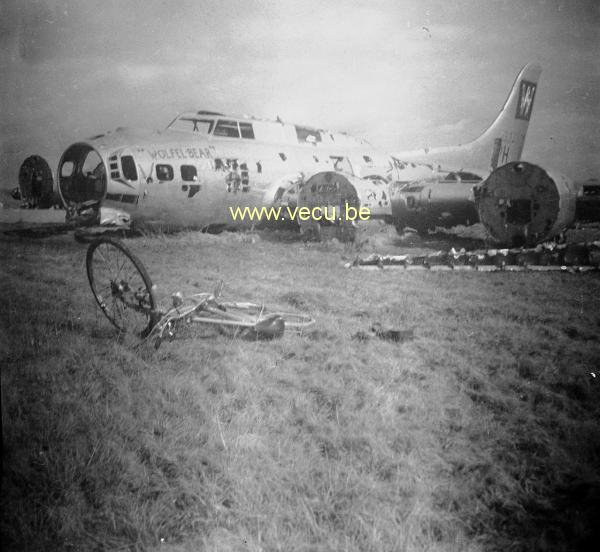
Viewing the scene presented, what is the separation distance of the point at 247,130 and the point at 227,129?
38cm

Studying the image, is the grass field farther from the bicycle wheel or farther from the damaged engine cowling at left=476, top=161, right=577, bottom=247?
the damaged engine cowling at left=476, top=161, right=577, bottom=247

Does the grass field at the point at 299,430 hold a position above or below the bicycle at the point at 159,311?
below

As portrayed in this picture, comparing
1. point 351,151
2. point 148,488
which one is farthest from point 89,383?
point 351,151

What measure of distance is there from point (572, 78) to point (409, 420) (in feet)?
8.73

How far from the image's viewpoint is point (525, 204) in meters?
6.00

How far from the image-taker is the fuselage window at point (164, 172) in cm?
589

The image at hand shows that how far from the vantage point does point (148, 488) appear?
1965 millimetres

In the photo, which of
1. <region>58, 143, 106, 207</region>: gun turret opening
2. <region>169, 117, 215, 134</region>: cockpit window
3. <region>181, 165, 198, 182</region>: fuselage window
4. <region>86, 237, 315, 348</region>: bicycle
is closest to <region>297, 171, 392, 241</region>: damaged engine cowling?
<region>181, 165, 198, 182</region>: fuselage window

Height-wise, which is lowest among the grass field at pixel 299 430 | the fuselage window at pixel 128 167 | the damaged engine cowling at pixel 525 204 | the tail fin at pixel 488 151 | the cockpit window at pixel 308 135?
the grass field at pixel 299 430

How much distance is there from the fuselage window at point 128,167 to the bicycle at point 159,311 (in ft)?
6.65

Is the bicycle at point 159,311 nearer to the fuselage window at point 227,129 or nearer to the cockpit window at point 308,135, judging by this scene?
the fuselage window at point 227,129

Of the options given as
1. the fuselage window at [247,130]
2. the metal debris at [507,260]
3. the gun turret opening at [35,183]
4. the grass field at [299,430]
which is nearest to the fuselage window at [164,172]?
the gun turret opening at [35,183]

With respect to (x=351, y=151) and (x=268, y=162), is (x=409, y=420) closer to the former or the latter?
(x=268, y=162)

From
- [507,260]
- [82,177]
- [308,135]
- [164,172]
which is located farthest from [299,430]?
[308,135]
